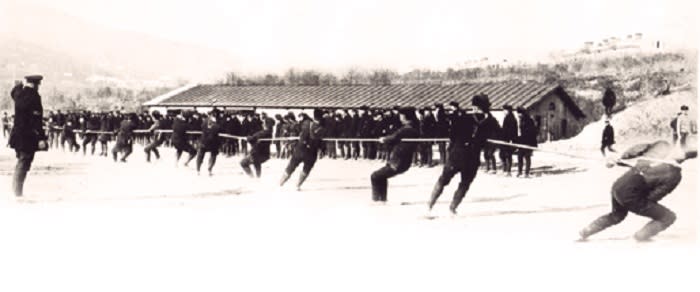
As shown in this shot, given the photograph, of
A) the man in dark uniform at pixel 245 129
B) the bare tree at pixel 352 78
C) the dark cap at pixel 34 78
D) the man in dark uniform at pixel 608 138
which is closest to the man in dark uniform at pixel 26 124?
the dark cap at pixel 34 78

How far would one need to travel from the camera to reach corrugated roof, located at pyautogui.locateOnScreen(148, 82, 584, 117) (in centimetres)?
1218

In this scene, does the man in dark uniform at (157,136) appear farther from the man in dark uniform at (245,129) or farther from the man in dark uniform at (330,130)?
the man in dark uniform at (330,130)

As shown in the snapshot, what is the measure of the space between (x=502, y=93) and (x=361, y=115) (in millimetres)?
4080

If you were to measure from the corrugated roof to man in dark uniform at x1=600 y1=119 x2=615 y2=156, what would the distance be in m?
0.40

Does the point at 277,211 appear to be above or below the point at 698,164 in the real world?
below

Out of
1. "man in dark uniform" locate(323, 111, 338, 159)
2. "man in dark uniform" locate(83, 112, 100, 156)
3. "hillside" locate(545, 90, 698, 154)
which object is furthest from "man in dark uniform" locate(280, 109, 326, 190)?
"man in dark uniform" locate(83, 112, 100, 156)

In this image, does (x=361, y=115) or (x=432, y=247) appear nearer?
(x=432, y=247)

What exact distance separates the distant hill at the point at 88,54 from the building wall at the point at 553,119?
15.2ft

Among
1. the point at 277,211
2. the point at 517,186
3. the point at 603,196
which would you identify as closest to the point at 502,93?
the point at 517,186

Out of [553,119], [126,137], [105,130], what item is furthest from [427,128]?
[105,130]

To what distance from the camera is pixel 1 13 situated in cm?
1001

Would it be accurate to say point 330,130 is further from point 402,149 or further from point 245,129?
point 402,149

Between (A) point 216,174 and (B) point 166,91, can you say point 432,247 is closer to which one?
(A) point 216,174

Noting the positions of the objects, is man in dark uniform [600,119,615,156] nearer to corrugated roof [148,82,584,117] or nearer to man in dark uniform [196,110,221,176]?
corrugated roof [148,82,584,117]
